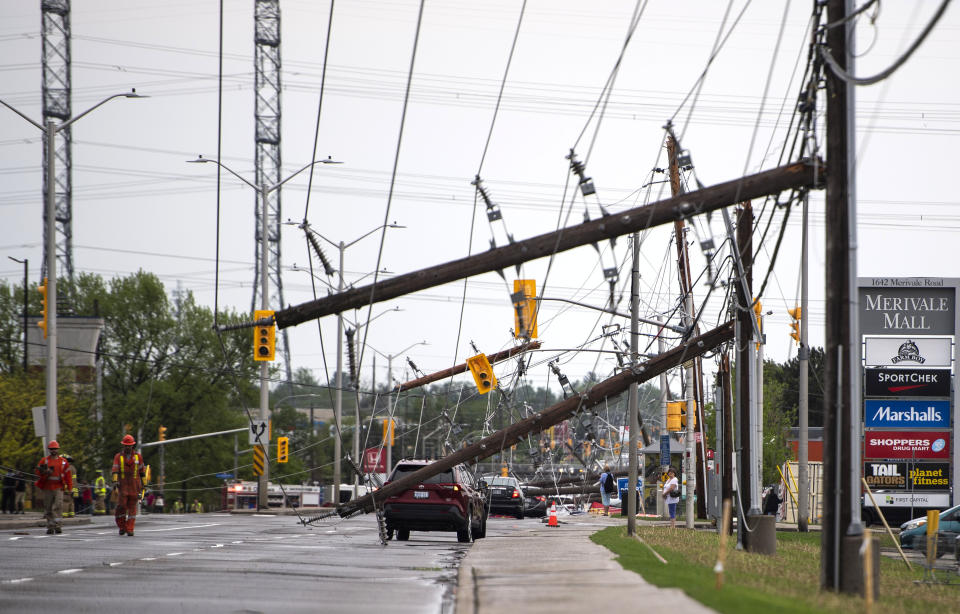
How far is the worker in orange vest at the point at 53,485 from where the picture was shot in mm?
24250

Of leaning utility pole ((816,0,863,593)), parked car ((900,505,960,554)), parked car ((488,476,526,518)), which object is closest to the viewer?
leaning utility pole ((816,0,863,593))

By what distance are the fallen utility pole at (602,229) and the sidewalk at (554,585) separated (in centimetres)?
377

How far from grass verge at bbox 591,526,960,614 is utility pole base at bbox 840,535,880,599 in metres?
0.27

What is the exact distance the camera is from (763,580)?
530 inches

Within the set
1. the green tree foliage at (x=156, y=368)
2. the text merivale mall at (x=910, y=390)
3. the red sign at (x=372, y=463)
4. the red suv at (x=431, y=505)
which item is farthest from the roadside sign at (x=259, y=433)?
the green tree foliage at (x=156, y=368)

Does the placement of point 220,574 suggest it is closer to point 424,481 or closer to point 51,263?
point 424,481

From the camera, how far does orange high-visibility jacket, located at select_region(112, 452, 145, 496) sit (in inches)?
931

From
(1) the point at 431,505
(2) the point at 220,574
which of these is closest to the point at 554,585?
(2) the point at 220,574

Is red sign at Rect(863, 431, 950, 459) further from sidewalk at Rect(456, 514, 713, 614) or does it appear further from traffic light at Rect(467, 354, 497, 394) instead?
sidewalk at Rect(456, 514, 713, 614)

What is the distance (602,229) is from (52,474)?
14.0 meters

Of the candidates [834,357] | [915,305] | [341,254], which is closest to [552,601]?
[834,357]

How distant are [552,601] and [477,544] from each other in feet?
37.7

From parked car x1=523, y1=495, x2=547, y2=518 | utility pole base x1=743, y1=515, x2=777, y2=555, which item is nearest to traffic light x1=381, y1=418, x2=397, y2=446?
parked car x1=523, y1=495, x2=547, y2=518

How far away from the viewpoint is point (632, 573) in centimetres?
1340
